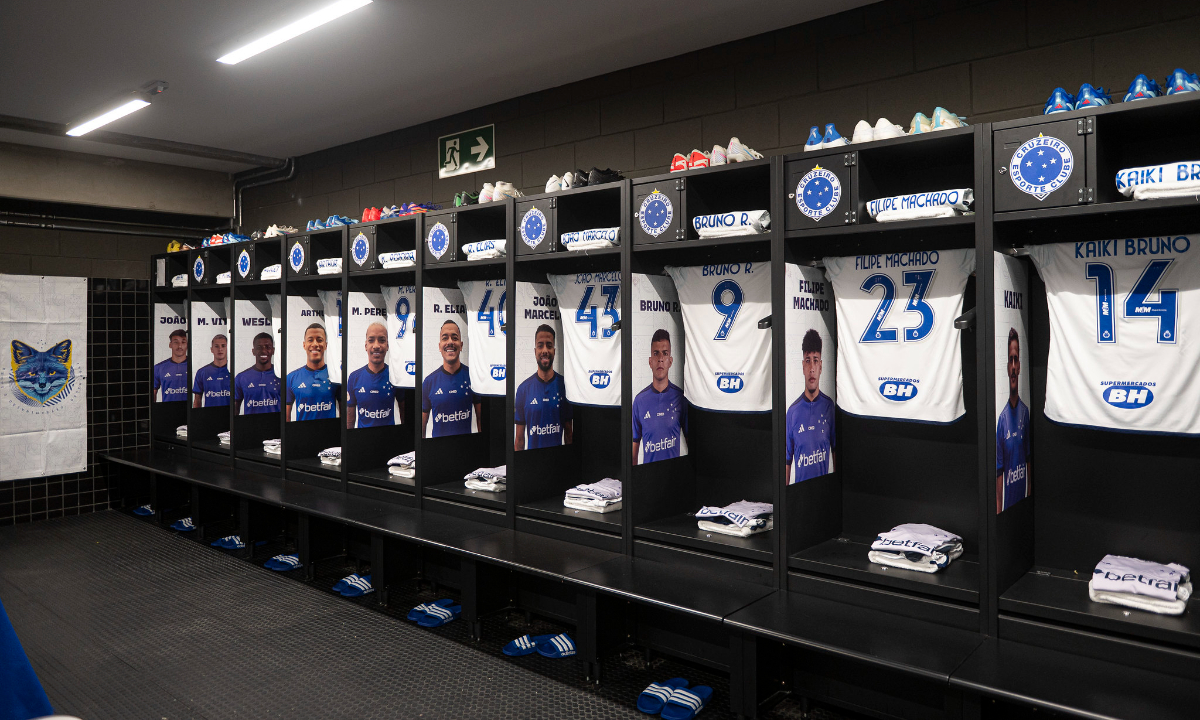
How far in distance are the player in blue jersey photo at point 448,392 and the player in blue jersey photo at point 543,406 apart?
0.71m

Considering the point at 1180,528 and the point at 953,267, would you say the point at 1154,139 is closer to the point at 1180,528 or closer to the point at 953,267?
the point at 953,267

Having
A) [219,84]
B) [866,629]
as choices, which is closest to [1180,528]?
[866,629]

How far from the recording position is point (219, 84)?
191 inches

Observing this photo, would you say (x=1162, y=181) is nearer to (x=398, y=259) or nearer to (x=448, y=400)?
(x=448, y=400)

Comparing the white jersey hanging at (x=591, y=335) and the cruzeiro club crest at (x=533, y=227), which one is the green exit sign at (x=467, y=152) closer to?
the cruzeiro club crest at (x=533, y=227)

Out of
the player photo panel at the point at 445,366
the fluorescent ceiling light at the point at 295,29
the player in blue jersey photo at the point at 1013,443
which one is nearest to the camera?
the player in blue jersey photo at the point at 1013,443

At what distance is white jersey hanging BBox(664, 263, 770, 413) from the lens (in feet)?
11.6

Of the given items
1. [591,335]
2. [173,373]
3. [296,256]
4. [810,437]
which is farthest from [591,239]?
[173,373]

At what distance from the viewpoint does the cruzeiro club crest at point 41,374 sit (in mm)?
6414

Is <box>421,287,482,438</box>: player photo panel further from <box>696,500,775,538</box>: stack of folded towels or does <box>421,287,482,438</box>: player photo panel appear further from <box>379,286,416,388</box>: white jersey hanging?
<box>696,500,775,538</box>: stack of folded towels

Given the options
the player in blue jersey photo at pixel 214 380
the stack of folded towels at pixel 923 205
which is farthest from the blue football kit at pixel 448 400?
the player in blue jersey photo at pixel 214 380

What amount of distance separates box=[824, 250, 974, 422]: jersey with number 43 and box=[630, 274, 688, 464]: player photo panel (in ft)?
2.87

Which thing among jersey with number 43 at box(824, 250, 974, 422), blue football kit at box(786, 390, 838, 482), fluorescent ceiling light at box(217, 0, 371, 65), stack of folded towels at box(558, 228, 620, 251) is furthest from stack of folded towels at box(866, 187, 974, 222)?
fluorescent ceiling light at box(217, 0, 371, 65)

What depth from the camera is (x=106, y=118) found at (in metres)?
5.48
